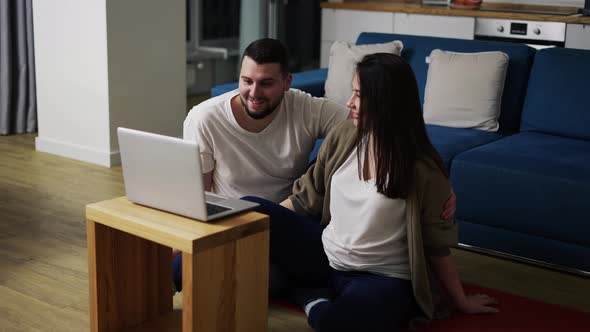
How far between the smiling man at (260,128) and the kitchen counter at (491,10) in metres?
2.76

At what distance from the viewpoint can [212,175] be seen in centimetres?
284

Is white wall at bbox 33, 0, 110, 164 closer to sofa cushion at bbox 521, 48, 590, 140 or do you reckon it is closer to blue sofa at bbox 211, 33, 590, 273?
blue sofa at bbox 211, 33, 590, 273

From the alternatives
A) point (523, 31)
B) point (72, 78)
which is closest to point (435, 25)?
point (523, 31)

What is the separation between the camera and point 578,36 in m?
5.16

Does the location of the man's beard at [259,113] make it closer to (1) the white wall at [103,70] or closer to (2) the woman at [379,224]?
(2) the woman at [379,224]

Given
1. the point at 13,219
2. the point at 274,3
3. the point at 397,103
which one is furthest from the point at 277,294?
the point at 274,3

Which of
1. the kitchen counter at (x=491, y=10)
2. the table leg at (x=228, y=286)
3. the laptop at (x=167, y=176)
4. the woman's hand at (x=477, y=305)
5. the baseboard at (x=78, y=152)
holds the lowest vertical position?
the woman's hand at (x=477, y=305)

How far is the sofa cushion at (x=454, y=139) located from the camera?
3.43 metres

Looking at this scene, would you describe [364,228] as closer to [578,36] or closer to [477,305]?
[477,305]

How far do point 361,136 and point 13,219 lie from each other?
1878 mm

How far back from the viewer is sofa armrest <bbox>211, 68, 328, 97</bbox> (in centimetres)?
418

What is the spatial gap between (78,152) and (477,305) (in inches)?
110

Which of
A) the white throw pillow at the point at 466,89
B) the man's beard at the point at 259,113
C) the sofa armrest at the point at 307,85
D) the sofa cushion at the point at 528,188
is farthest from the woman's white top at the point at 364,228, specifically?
the sofa armrest at the point at 307,85

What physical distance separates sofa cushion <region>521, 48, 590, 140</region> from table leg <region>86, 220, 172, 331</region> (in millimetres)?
1923
